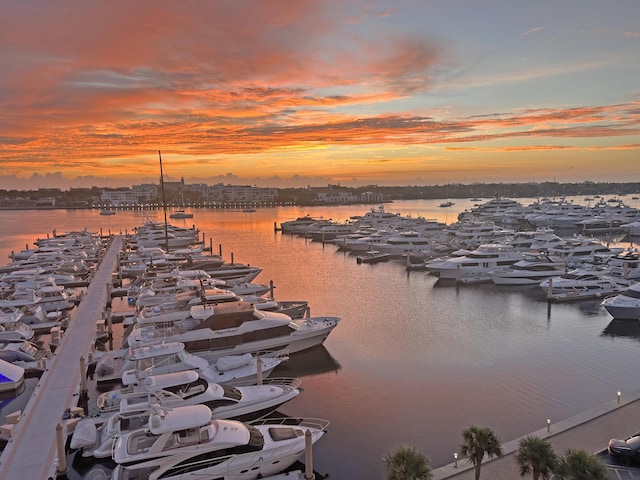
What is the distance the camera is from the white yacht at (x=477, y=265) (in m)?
39.8

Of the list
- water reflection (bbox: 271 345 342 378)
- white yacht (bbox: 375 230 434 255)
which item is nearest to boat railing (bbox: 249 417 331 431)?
water reflection (bbox: 271 345 342 378)

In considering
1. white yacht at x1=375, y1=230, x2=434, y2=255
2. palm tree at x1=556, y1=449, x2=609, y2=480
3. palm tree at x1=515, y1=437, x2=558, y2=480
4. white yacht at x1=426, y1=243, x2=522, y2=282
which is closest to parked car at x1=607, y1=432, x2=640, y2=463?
palm tree at x1=515, y1=437, x2=558, y2=480

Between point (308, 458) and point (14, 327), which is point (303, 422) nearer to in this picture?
point (308, 458)

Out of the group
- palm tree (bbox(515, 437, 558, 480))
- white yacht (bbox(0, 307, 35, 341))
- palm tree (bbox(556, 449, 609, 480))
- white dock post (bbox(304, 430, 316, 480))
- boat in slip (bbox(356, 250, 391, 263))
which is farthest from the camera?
boat in slip (bbox(356, 250, 391, 263))

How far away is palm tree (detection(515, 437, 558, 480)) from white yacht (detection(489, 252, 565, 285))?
30.0m

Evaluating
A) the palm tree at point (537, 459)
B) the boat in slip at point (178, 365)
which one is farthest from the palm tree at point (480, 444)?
the boat in slip at point (178, 365)

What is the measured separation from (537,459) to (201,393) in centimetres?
966

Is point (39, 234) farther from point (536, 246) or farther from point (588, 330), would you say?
point (588, 330)

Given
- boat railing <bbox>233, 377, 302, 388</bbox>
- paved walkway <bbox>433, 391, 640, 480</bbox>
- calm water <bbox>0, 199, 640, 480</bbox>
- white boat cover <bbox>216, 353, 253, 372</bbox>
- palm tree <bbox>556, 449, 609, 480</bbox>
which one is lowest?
calm water <bbox>0, 199, 640, 480</bbox>

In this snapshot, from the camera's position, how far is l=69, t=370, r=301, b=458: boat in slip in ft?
45.8

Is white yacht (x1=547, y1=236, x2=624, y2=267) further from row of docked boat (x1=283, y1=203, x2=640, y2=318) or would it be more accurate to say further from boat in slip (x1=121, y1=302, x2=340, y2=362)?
boat in slip (x1=121, y1=302, x2=340, y2=362)

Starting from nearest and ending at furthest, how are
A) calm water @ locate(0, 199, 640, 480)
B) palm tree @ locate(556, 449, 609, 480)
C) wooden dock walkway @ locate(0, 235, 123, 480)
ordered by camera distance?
palm tree @ locate(556, 449, 609, 480)
wooden dock walkway @ locate(0, 235, 123, 480)
calm water @ locate(0, 199, 640, 480)

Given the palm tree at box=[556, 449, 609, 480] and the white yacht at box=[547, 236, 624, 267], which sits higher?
the palm tree at box=[556, 449, 609, 480]

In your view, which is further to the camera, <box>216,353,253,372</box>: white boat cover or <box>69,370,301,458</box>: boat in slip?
<box>216,353,253,372</box>: white boat cover
